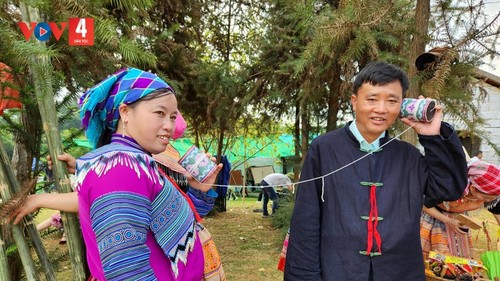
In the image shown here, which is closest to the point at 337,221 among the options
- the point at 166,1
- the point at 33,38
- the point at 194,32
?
the point at 33,38

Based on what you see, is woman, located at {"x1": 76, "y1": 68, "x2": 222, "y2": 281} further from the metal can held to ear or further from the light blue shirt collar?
the metal can held to ear

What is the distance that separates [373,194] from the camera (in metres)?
1.75

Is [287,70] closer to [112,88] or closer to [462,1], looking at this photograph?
[462,1]

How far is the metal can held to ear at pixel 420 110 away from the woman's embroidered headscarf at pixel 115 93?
1.00 meters

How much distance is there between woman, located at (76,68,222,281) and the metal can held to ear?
969mm

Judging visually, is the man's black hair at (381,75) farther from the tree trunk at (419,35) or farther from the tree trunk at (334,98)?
the tree trunk at (334,98)

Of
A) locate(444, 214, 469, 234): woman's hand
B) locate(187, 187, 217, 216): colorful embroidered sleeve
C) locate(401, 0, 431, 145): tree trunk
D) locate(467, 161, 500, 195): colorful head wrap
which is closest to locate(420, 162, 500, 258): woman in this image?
locate(444, 214, 469, 234): woman's hand

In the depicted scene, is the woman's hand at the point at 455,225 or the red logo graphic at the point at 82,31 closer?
the red logo graphic at the point at 82,31

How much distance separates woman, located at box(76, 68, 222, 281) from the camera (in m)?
1.11

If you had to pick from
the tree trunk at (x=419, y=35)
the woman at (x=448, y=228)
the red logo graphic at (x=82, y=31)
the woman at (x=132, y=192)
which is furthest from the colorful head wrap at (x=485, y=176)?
the red logo graphic at (x=82, y=31)

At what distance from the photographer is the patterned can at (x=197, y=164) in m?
1.82

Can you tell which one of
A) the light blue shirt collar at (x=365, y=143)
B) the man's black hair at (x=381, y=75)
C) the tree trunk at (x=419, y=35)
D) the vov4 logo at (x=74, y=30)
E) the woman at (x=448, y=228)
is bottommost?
the woman at (x=448, y=228)

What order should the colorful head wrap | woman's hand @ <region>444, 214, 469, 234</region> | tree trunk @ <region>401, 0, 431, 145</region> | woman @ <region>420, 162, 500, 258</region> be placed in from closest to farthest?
1. the colorful head wrap
2. tree trunk @ <region>401, 0, 431, 145</region>
3. woman @ <region>420, 162, 500, 258</region>
4. woman's hand @ <region>444, 214, 469, 234</region>

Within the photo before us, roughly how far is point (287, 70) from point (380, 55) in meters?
1.79
